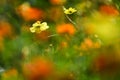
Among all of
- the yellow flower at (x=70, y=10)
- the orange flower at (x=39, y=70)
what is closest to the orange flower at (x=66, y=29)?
the yellow flower at (x=70, y=10)

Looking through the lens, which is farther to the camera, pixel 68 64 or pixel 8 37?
pixel 8 37

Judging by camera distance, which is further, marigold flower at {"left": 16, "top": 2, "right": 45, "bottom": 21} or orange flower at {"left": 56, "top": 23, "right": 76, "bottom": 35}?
marigold flower at {"left": 16, "top": 2, "right": 45, "bottom": 21}

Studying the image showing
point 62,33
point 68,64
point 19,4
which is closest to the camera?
point 68,64

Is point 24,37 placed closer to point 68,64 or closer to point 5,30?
point 5,30

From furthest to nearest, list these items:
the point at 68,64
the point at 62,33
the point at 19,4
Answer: the point at 19,4 < the point at 62,33 < the point at 68,64

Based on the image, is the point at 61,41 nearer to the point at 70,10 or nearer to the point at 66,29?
the point at 66,29

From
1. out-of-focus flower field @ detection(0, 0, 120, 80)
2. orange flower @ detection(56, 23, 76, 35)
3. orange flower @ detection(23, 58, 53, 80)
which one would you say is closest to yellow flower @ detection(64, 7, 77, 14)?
out-of-focus flower field @ detection(0, 0, 120, 80)

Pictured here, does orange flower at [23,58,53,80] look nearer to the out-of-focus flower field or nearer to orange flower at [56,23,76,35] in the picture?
the out-of-focus flower field

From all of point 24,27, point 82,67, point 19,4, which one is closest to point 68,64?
point 82,67
